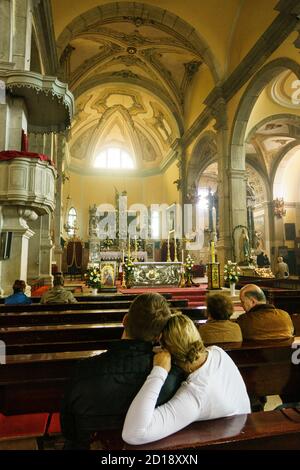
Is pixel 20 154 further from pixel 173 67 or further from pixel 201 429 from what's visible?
pixel 173 67

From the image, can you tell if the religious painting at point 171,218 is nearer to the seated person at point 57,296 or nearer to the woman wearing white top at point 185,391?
the seated person at point 57,296

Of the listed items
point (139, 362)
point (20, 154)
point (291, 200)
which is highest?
point (291, 200)

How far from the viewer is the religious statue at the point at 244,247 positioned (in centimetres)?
1123

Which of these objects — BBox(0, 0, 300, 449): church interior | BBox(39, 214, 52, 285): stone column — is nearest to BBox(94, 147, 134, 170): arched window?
BBox(0, 0, 300, 449): church interior

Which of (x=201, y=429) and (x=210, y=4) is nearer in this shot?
(x=201, y=429)

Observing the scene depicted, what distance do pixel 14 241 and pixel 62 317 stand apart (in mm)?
3319

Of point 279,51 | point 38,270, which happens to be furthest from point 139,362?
point 279,51

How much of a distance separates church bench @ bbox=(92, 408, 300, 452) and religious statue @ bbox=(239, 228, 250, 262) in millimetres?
10151

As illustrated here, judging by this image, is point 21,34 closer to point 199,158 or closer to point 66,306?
point 66,306

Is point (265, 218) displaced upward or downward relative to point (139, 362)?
upward

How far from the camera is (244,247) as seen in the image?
37.1 ft

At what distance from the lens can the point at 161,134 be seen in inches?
819

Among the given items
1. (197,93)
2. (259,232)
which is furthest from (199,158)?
(259,232)

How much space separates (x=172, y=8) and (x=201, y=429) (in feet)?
46.2
